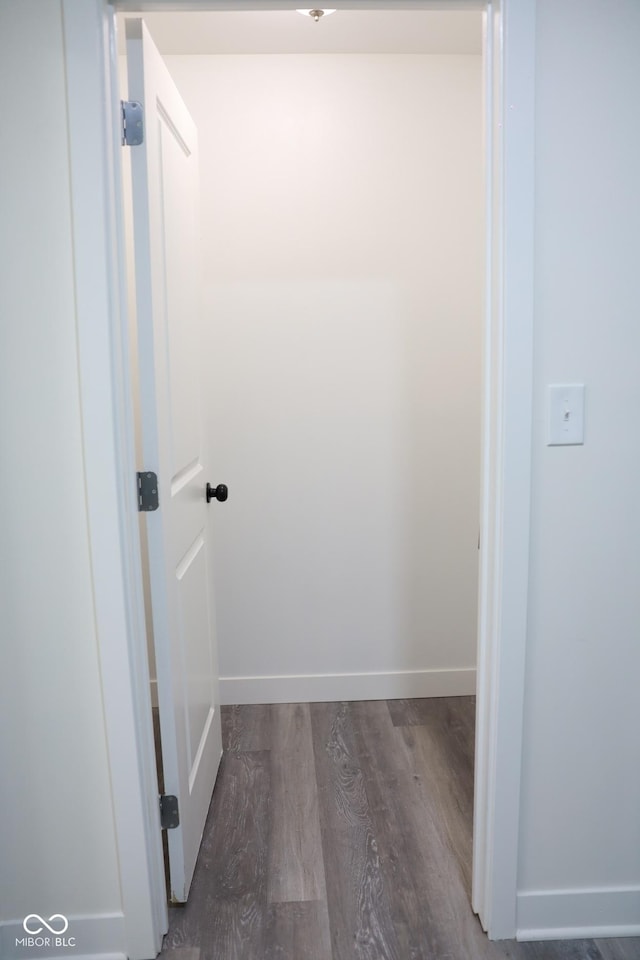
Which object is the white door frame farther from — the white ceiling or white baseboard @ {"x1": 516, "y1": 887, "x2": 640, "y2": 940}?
the white ceiling

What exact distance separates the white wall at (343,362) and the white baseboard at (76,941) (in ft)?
3.97

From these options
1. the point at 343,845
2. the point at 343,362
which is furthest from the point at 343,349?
the point at 343,845

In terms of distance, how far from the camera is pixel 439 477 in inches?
107

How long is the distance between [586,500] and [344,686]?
1544 millimetres

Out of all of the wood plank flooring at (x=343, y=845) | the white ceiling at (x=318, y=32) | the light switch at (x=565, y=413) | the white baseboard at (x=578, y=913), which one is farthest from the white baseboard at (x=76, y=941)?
the white ceiling at (x=318, y=32)

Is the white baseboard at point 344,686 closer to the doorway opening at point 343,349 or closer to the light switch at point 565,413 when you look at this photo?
the doorway opening at point 343,349

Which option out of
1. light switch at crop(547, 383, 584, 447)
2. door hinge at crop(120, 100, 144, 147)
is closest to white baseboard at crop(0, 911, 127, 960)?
light switch at crop(547, 383, 584, 447)

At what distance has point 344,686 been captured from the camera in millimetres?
2811

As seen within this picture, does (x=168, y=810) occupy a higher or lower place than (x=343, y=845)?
higher

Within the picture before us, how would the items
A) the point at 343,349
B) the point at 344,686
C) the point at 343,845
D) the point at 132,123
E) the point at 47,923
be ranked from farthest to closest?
the point at 344,686
the point at 343,349
the point at 343,845
the point at 47,923
the point at 132,123

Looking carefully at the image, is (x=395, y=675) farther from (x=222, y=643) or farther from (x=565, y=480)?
(x=565, y=480)

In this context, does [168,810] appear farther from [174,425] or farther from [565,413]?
[565,413]

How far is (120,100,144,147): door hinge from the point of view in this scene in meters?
1.49

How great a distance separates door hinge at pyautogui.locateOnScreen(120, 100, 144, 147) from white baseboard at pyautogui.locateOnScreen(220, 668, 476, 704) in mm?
1968
